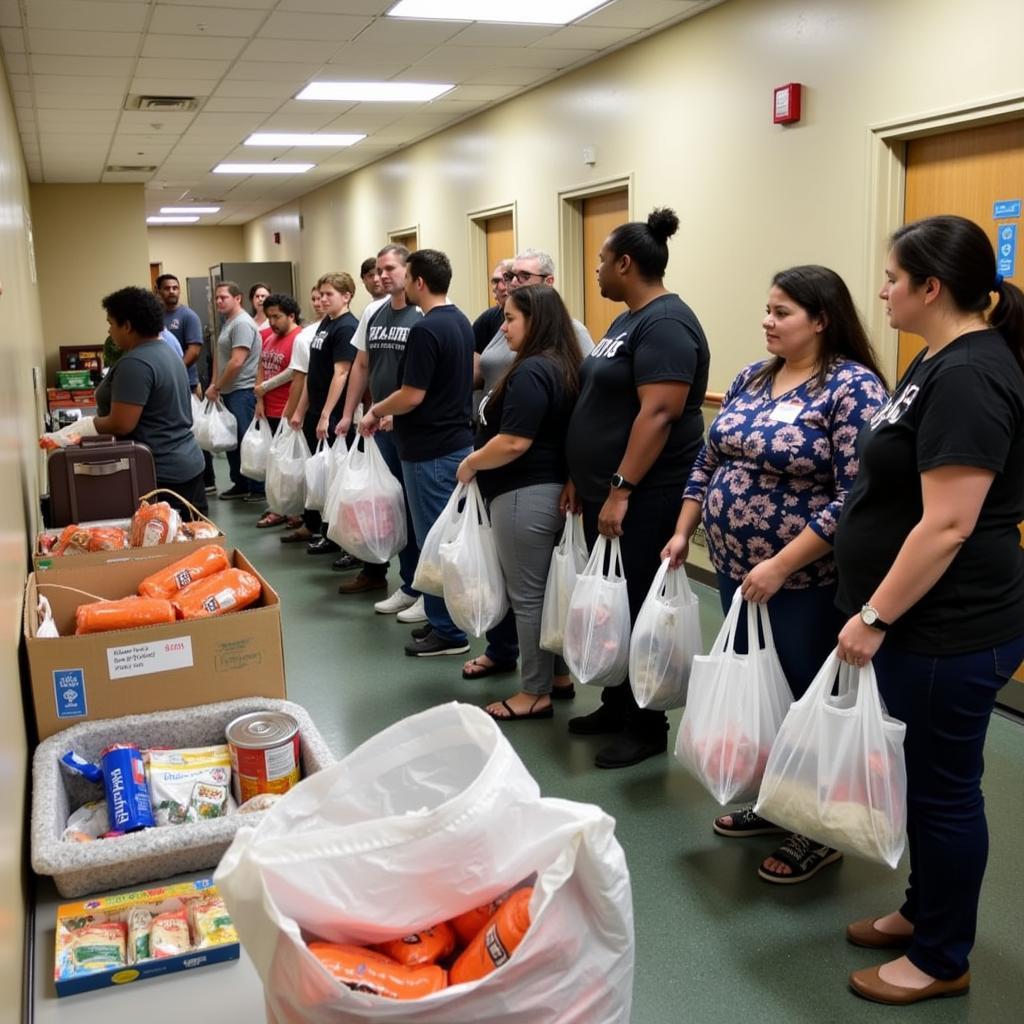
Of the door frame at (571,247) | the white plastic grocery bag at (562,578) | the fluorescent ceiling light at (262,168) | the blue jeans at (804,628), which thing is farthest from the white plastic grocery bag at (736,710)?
the fluorescent ceiling light at (262,168)

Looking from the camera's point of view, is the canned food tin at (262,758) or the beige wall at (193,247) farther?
the beige wall at (193,247)

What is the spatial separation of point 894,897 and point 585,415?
57.5 inches

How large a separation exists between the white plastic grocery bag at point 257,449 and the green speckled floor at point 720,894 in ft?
9.08

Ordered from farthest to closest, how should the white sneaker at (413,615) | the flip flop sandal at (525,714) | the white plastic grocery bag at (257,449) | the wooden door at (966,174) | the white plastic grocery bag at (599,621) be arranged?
the white plastic grocery bag at (257,449) < the white sneaker at (413,615) < the wooden door at (966,174) < the flip flop sandal at (525,714) < the white plastic grocery bag at (599,621)

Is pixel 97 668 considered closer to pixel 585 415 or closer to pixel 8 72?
pixel 585 415

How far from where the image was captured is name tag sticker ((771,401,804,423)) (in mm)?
2184

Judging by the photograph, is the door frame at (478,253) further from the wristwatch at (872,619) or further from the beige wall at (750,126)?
the wristwatch at (872,619)

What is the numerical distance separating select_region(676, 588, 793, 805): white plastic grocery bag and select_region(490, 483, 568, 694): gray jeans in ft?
3.26

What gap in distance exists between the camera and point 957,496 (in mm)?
1667

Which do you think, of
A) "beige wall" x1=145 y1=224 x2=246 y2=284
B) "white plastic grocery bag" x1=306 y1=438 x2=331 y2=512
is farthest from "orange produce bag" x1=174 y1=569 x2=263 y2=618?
"beige wall" x1=145 y1=224 x2=246 y2=284

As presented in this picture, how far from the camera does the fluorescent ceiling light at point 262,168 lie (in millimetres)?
10047

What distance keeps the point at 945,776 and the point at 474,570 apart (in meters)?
1.69

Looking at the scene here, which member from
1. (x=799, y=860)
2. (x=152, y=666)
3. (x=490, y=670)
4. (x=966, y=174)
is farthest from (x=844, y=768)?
(x=966, y=174)

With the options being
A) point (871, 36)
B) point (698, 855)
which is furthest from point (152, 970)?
point (871, 36)
